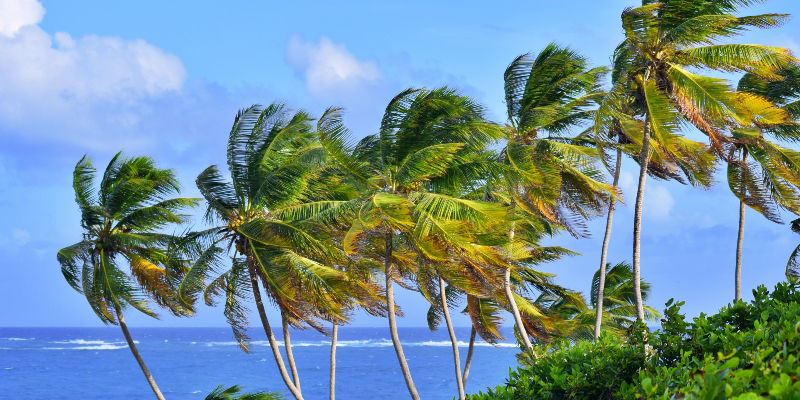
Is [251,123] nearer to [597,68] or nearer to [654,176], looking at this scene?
[597,68]

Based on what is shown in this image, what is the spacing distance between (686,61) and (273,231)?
337 inches

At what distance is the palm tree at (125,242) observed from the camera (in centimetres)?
1525

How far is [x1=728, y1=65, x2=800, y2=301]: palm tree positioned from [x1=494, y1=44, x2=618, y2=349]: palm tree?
3.74m

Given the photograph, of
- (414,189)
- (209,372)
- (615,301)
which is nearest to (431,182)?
(414,189)

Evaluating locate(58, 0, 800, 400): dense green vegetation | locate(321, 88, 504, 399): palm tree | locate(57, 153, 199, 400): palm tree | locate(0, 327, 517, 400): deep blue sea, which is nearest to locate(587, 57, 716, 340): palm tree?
locate(58, 0, 800, 400): dense green vegetation

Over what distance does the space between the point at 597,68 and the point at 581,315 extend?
8313 millimetres

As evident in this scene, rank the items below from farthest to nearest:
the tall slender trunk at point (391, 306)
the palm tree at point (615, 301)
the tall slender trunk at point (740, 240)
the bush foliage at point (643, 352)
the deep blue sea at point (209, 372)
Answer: the deep blue sea at point (209, 372), the palm tree at point (615, 301), the tall slender trunk at point (740, 240), the tall slender trunk at point (391, 306), the bush foliage at point (643, 352)

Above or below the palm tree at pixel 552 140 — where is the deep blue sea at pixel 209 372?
below

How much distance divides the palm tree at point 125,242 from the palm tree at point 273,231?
1.62 m

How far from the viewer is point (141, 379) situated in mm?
58219

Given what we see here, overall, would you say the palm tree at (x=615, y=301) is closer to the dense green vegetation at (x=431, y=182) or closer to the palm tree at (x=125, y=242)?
the dense green vegetation at (x=431, y=182)

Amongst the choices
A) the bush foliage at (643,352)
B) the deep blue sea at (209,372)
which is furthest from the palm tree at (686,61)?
the deep blue sea at (209,372)

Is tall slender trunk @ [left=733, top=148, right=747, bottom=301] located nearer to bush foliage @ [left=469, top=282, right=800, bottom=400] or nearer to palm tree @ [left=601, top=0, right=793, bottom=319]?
palm tree @ [left=601, top=0, right=793, bottom=319]

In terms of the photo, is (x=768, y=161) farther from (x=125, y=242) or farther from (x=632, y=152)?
(x=125, y=242)
